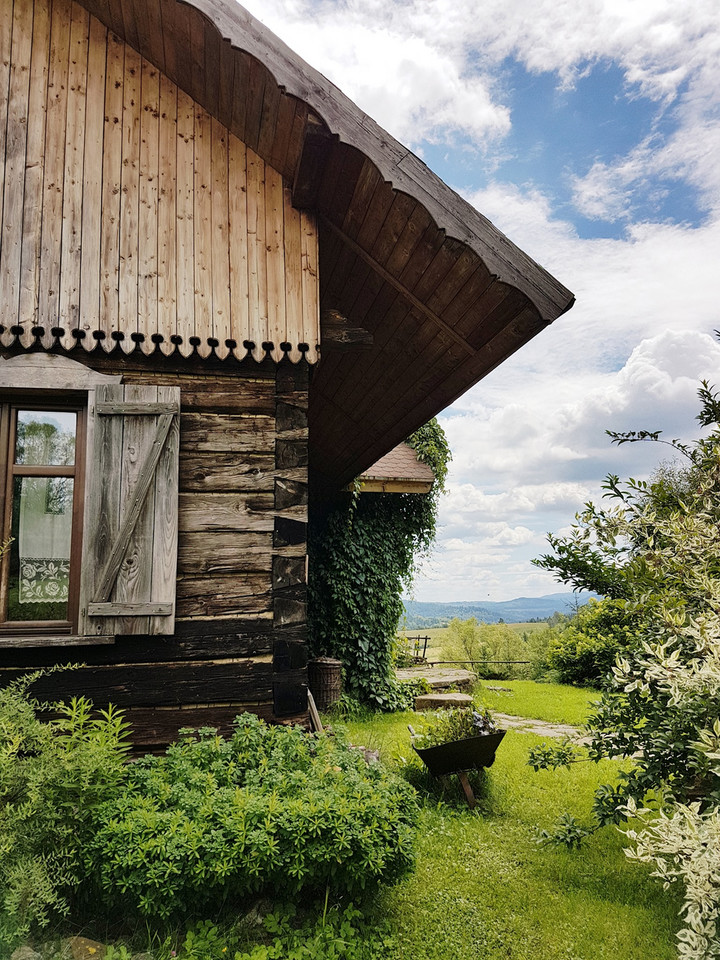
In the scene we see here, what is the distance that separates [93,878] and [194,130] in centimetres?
453

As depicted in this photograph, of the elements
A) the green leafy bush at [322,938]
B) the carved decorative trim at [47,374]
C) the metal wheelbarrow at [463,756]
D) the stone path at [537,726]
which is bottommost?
the stone path at [537,726]

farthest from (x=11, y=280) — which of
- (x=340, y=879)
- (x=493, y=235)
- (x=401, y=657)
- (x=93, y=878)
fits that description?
(x=401, y=657)

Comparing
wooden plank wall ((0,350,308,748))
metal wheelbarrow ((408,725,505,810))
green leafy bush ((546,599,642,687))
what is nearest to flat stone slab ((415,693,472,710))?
green leafy bush ((546,599,642,687))

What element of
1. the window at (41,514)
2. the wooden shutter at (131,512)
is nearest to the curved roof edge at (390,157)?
the wooden shutter at (131,512)

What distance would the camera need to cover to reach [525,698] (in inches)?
443

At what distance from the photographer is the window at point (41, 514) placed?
3.98m

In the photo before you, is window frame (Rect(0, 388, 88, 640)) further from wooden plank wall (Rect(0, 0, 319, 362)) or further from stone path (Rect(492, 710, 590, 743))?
stone path (Rect(492, 710, 590, 743))

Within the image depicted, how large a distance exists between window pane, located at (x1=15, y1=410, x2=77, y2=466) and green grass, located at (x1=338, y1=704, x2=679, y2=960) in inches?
124

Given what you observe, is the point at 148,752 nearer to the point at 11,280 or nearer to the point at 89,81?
the point at 11,280

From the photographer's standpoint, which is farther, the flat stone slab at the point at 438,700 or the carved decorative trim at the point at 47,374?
the flat stone slab at the point at 438,700

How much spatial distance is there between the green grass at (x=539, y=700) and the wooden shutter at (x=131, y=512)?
21.5ft

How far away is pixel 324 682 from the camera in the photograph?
9320 mm

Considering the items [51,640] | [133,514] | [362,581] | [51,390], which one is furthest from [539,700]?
[51,390]

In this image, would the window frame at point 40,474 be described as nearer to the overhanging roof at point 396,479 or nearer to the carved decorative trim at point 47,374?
the carved decorative trim at point 47,374
